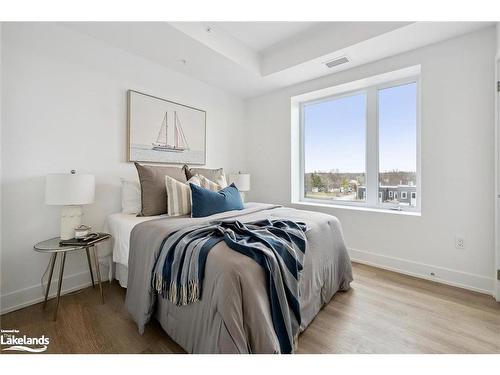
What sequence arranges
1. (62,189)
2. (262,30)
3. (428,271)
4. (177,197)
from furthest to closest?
1. (262,30)
2. (428,271)
3. (177,197)
4. (62,189)

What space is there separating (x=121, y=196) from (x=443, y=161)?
132 inches

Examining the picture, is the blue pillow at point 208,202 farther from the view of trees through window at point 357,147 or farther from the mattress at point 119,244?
the view of trees through window at point 357,147

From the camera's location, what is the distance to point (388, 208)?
9.15ft

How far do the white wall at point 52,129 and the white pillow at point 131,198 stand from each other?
24cm

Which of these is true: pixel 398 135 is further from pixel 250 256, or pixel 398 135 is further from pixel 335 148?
pixel 250 256

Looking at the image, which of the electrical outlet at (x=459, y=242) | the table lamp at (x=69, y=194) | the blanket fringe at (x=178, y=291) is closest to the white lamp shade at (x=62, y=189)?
the table lamp at (x=69, y=194)

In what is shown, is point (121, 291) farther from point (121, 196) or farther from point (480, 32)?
point (480, 32)

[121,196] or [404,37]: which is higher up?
[404,37]

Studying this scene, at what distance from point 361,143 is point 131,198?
2905 mm

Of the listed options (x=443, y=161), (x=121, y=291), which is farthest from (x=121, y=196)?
(x=443, y=161)

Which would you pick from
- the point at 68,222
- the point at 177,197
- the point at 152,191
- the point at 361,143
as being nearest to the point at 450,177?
the point at 361,143

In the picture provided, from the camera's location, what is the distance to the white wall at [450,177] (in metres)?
2.01

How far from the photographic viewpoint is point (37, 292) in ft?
6.09

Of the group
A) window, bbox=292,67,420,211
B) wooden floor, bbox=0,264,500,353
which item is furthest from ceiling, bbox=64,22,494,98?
wooden floor, bbox=0,264,500,353
